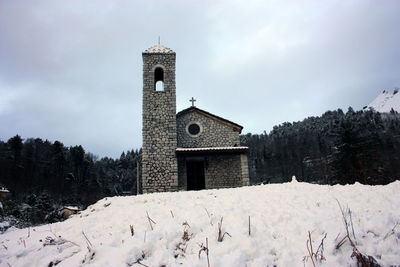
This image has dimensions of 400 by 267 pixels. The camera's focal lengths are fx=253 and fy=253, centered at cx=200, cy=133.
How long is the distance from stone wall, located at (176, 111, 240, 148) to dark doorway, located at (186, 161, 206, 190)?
1.16 m

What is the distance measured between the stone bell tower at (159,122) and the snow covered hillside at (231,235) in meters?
7.06

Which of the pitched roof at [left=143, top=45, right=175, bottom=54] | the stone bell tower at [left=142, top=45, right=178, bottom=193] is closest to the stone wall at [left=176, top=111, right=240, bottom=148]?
the stone bell tower at [left=142, top=45, right=178, bottom=193]

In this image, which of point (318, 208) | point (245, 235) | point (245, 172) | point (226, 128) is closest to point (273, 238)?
point (245, 235)

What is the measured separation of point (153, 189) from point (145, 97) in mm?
5572

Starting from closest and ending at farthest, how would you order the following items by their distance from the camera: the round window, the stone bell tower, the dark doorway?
the stone bell tower, the dark doorway, the round window

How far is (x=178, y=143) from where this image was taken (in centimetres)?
1582

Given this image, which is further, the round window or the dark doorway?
the round window

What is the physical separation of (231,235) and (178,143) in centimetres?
1141

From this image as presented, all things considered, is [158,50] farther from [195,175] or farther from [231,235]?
[231,235]

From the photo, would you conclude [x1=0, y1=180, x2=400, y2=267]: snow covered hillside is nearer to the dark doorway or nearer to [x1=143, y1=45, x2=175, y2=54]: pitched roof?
the dark doorway

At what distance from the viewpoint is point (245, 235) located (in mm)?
4625

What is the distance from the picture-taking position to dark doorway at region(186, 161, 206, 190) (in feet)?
50.2

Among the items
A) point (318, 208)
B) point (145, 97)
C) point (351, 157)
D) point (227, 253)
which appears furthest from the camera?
point (351, 157)

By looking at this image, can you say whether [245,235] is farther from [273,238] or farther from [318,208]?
[318,208]
